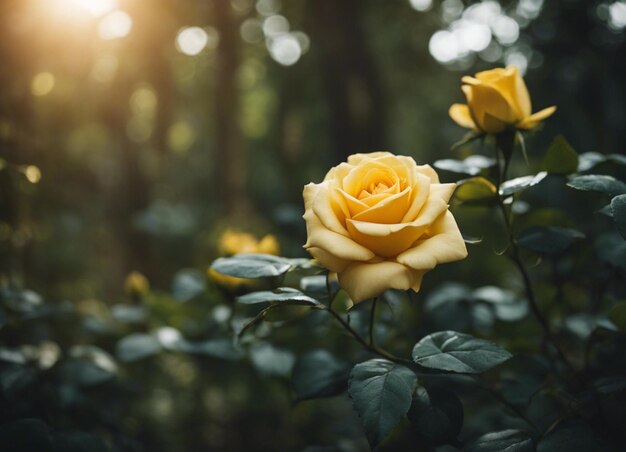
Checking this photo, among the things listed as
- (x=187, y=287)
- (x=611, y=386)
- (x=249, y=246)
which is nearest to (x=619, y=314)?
(x=611, y=386)

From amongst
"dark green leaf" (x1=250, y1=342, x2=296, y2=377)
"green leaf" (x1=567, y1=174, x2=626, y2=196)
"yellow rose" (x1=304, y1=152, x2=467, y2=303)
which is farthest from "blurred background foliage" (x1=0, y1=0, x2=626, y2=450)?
"yellow rose" (x1=304, y1=152, x2=467, y2=303)

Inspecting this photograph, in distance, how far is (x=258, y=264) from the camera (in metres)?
0.73

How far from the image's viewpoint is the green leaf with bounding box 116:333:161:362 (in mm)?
1116

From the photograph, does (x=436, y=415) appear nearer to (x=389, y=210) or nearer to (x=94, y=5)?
(x=389, y=210)

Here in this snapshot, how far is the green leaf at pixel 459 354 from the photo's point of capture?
58 cm

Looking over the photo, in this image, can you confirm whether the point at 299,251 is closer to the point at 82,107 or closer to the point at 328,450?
the point at 328,450

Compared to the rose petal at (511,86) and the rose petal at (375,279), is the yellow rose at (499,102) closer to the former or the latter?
the rose petal at (511,86)

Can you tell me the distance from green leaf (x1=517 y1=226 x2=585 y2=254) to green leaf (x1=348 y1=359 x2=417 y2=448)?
14.4 inches

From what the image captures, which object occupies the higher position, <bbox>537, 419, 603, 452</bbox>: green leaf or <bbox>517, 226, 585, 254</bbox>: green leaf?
<bbox>517, 226, 585, 254</bbox>: green leaf

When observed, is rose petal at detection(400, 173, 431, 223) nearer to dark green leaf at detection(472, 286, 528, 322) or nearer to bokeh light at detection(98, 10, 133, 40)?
dark green leaf at detection(472, 286, 528, 322)

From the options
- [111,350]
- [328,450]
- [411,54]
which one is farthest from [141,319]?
[411,54]

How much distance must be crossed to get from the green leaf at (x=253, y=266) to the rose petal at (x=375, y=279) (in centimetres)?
14

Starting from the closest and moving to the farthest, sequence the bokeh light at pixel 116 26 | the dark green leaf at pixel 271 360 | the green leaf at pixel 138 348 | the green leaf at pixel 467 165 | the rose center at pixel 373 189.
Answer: the rose center at pixel 373 189 → the green leaf at pixel 467 165 → the dark green leaf at pixel 271 360 → the green leaf at pixel 138 348 → the bokeh light at pixel 116 26

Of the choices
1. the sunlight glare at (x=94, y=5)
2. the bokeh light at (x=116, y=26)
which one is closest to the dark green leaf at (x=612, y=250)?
the sunlight glare at (x=94, y=5)
